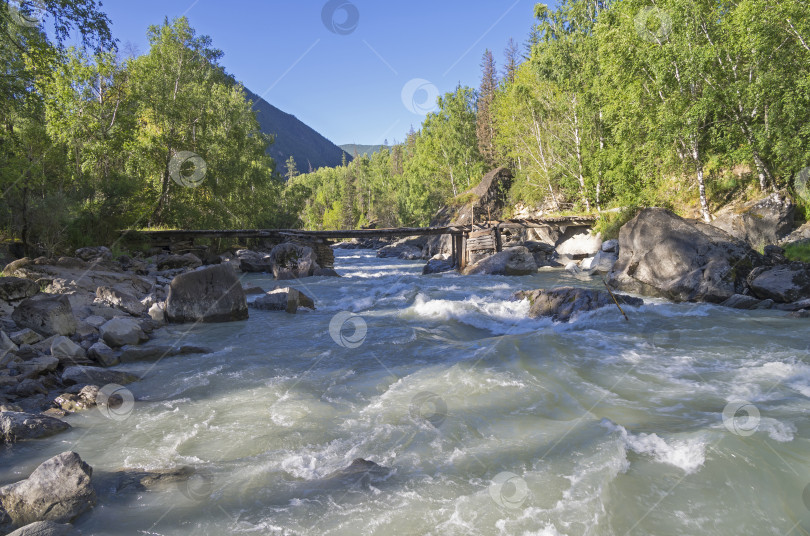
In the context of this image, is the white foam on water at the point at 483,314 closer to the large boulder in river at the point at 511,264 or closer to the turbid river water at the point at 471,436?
the turbid river water at the point at 471,436

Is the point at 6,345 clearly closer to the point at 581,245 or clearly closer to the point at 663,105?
the point at 663,105

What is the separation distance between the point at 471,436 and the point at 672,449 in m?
2.04

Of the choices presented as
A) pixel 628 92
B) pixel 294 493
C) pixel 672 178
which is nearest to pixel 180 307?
pixel 294 493

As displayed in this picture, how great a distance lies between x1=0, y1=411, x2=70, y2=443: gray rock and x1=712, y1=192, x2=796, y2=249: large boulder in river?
68.4 ft

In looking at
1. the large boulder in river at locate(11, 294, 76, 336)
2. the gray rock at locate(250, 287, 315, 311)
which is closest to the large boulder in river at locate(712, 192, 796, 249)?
the gray rock at locate(250, 287, 315, 311)

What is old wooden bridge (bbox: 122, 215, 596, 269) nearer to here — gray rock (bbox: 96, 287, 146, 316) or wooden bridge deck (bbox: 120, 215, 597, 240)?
wooden bridge deck (bbox: 120, 215, 597, 240)

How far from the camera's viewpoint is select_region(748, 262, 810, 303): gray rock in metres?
11.1

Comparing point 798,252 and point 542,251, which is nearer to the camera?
point 798,252

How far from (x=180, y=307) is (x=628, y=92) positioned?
21.3m

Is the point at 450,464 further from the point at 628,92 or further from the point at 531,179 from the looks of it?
the point at 531,179

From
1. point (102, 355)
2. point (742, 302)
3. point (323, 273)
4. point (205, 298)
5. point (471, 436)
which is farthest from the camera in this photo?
point (323, 273)

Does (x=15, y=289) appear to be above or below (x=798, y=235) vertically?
below

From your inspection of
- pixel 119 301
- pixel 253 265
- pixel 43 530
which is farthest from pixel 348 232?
pixel 43 530

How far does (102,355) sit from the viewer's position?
7555 millimetres
